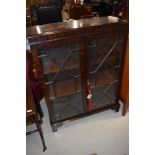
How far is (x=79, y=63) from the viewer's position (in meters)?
1.62

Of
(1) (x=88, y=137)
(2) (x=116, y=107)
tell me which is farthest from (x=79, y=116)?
(2) (x=116, y=107)

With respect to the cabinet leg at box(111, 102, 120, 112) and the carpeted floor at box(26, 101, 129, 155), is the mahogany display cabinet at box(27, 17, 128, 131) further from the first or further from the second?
the carpeted floor at box(26, 101, 129, 155)

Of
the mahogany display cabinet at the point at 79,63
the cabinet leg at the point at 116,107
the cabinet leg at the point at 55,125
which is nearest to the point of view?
the mahogany display cabinet at the point at 79,63

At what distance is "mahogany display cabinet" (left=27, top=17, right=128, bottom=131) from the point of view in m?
1.45

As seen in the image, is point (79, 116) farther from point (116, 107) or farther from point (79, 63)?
point (79, 63)

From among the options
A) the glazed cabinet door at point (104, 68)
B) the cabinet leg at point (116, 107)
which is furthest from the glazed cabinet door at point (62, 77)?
the cabinet leg at point (116, 107)

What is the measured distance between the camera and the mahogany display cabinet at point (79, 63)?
1.45 m

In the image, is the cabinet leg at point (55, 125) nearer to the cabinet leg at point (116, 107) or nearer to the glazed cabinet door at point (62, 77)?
the glazed cabinet door at point (62, 77)

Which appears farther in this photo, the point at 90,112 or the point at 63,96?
the point at 90,112
